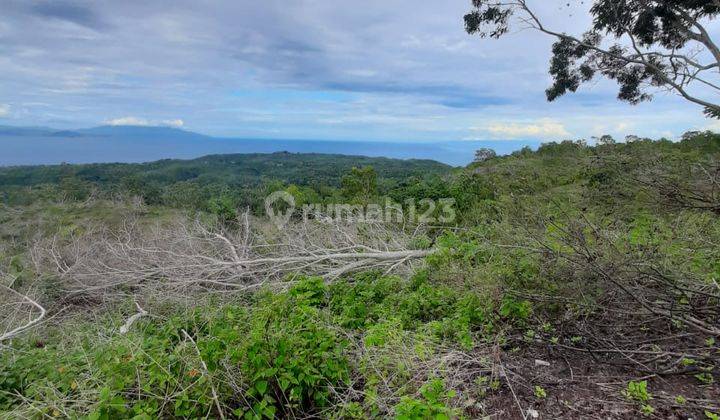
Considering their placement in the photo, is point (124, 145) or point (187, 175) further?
point (124, 145)

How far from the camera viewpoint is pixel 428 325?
3271mm

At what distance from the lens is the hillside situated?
7.84 ft

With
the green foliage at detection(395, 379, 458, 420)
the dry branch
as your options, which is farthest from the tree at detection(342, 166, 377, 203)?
the green foliage at detection(395, 379, 458, 420)

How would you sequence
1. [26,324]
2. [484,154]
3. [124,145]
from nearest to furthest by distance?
1. [26,324]
2. [484,154]
3. [124,145]

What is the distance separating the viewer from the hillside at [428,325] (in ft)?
7.84

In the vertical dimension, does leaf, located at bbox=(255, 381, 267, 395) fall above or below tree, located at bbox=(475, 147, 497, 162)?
below

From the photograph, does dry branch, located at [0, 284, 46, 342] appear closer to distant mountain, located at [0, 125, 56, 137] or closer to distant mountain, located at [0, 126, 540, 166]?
distant mountain, located at [0, 126, 540, 166]

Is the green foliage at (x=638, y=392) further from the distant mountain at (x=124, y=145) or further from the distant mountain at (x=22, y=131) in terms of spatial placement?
the distant mountain at (x=22, y=131)

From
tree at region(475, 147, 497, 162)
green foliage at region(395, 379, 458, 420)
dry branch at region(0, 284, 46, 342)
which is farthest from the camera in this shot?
tree at region(475, 147, 497, 162)

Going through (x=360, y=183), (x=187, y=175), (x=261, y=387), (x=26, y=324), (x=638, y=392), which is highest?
(x=360, y=183)

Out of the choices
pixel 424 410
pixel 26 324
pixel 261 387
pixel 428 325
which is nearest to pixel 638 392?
pixel 424 410

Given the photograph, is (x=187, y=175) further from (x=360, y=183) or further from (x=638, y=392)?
(x=638, y=392)

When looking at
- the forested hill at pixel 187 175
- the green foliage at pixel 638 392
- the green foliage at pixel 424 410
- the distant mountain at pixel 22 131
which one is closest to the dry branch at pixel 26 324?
the green foliage at pixel 424 410

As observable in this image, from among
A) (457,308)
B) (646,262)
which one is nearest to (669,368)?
(646,262)
